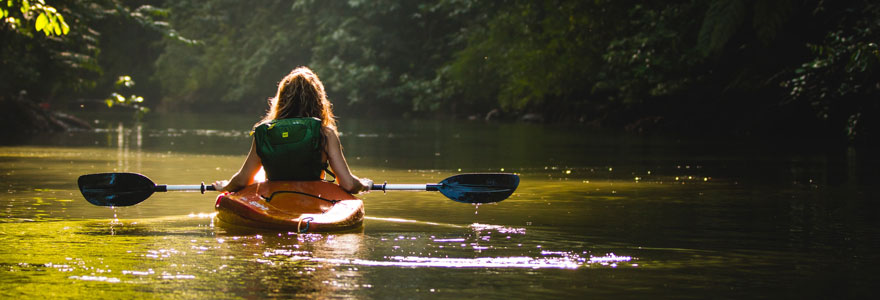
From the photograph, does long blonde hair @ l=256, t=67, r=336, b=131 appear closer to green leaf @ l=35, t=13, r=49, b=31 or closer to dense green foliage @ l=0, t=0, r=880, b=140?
green leaf @ l=35, t=13, r=49, b=31

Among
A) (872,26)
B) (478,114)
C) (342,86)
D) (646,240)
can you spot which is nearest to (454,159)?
(872,26)

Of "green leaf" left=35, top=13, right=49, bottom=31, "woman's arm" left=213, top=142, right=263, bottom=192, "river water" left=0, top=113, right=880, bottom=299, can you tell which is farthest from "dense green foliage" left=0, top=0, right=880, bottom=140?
"green leaf" left=35, top=13, right=49, bottom=31

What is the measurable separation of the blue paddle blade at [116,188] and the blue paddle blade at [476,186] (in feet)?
7.18

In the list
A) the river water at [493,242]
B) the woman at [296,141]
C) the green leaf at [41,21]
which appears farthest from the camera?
the green leaf at [41,21]

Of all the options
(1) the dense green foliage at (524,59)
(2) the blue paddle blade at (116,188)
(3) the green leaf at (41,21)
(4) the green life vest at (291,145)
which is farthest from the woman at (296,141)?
(1) the dense green foliage at (524,59)

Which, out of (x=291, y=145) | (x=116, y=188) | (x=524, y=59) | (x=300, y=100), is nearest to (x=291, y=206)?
(x=291, y=145)

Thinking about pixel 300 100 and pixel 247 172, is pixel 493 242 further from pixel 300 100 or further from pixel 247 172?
pixel 247 172

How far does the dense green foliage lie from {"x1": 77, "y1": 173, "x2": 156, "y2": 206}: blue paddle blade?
A: 8576mm

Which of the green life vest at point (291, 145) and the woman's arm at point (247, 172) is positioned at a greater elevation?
the green life vest at point (291, 145)

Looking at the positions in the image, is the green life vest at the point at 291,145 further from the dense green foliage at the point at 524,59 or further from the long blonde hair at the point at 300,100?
the dense green foliage at the point at 524,59

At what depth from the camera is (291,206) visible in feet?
26.1

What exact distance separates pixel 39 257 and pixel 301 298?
77.7 inches

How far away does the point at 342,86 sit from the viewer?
50.3 m

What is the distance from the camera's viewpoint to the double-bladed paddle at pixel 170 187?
28.5 feet
